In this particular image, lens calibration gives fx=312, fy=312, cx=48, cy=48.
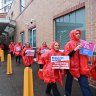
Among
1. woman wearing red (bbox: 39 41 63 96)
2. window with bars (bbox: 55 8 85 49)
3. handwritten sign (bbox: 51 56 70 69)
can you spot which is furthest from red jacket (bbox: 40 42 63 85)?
window with bars (bbox: 55 8 85 49)

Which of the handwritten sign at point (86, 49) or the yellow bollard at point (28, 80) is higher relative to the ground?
the handwritten sign at point (86, 49)

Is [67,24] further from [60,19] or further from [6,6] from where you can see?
[6,6]

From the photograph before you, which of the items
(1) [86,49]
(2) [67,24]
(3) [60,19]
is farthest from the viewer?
(3) [60,19]

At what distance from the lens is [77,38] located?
25.7ft

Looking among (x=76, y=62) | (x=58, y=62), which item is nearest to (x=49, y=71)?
(x=58, y=62)

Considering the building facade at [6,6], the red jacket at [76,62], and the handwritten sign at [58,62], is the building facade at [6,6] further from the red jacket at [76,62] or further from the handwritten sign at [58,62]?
the red jacket at [76,62]

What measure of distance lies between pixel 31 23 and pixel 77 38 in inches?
607

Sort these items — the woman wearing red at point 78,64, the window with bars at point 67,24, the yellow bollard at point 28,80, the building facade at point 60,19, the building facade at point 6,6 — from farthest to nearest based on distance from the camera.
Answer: the building facade at point 6,6, the window with bars at point 67,24, the building facade at point 60,19, the woman wearing red at point 78,64, the yellow bollard at point 28,80

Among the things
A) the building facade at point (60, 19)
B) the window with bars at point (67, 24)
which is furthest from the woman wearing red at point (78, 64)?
the window with bars at point (67, 24)

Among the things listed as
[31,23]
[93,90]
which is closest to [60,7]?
[93,90]

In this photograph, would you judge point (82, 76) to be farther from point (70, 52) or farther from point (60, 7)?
point (60, 7)

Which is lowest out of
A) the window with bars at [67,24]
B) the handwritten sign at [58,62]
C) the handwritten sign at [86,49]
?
the handwritten sign at [58,62]

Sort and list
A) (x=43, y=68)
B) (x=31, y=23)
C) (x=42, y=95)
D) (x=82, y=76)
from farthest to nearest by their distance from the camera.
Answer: (x=31, y=23), (x=42, y=95), (x=43, y=68), (x=82, y=76)

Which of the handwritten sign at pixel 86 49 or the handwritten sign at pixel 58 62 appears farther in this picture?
the handwritten sign at pixel 58 62
